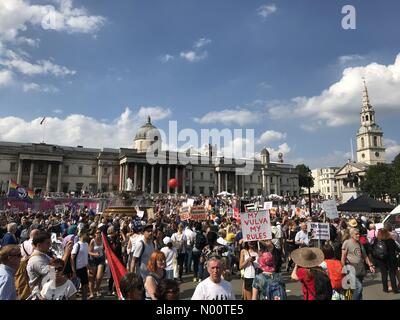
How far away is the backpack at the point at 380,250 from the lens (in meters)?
8.87

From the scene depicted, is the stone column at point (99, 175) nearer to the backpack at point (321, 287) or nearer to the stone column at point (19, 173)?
the stone column at point (19, 173)

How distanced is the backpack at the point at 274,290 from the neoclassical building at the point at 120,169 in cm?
5768

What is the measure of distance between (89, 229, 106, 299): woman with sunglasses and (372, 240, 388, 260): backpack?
7.87 meters

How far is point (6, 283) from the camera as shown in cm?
426

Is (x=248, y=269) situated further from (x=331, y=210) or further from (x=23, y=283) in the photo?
(x=331, y=210)

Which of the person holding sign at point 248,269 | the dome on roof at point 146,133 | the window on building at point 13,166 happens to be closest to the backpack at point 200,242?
the person holding sign at point 248,269

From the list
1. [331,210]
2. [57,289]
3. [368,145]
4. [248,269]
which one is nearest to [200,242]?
[248,269]

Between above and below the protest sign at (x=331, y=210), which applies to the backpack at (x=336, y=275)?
below

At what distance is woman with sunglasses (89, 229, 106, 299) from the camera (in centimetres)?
902

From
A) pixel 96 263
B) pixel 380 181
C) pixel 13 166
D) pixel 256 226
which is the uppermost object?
pixel 13 166

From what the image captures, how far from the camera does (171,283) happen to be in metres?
3.70

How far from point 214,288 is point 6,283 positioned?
9.19 feet

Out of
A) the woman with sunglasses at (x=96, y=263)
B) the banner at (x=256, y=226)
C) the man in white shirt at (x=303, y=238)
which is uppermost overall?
the banner at (x=256, y=226)
